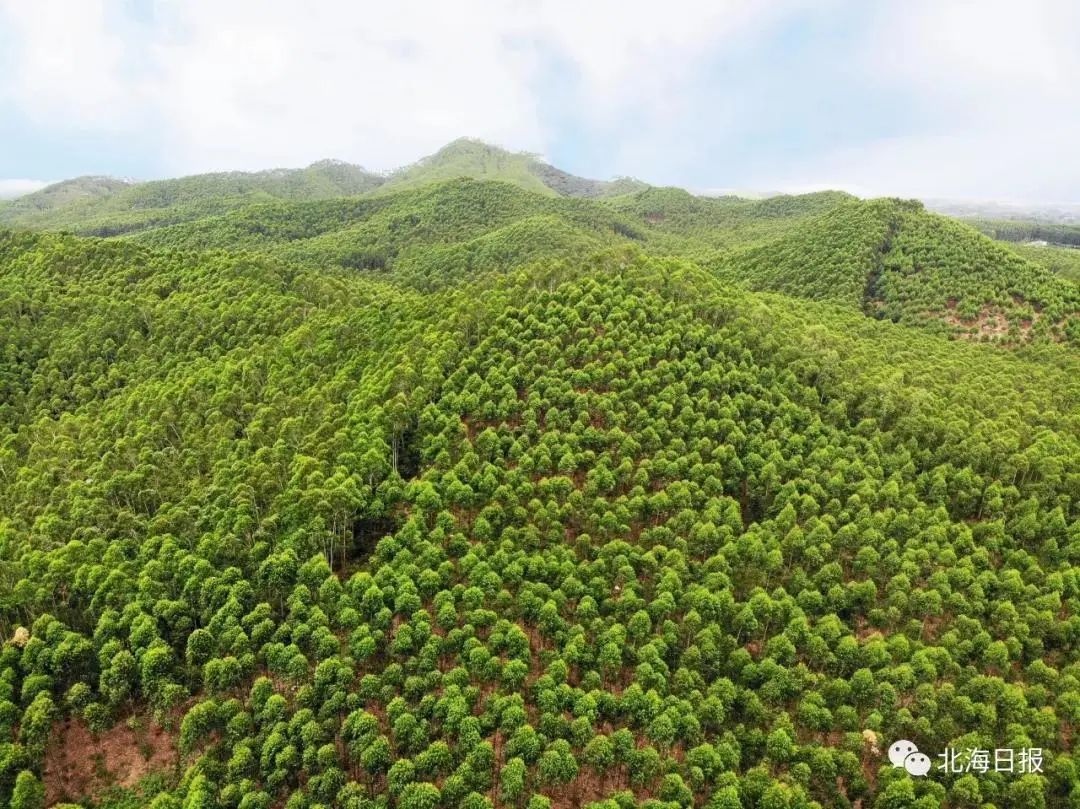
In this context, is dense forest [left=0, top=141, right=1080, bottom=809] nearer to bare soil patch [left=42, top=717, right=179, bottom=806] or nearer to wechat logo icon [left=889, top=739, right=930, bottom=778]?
bare soil patch [left=42, top=717, right=179, bottom=806]

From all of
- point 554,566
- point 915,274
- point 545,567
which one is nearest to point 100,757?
point 545,567

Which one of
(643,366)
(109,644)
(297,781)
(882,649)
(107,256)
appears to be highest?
(107,256)

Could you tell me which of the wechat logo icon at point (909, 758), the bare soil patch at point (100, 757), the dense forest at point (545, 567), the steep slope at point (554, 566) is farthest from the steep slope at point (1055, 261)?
the bare soil patch at point (100, 757)

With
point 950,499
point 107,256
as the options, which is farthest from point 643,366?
point 107,256

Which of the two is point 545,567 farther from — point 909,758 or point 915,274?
point 915,274

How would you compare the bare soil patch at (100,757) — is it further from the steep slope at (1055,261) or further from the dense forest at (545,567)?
the steep slope at (1055,261)

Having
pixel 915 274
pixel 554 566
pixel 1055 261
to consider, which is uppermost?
pixel 1055 261

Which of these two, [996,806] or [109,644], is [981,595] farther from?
[109,644]

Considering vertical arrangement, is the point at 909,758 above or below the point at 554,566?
below
